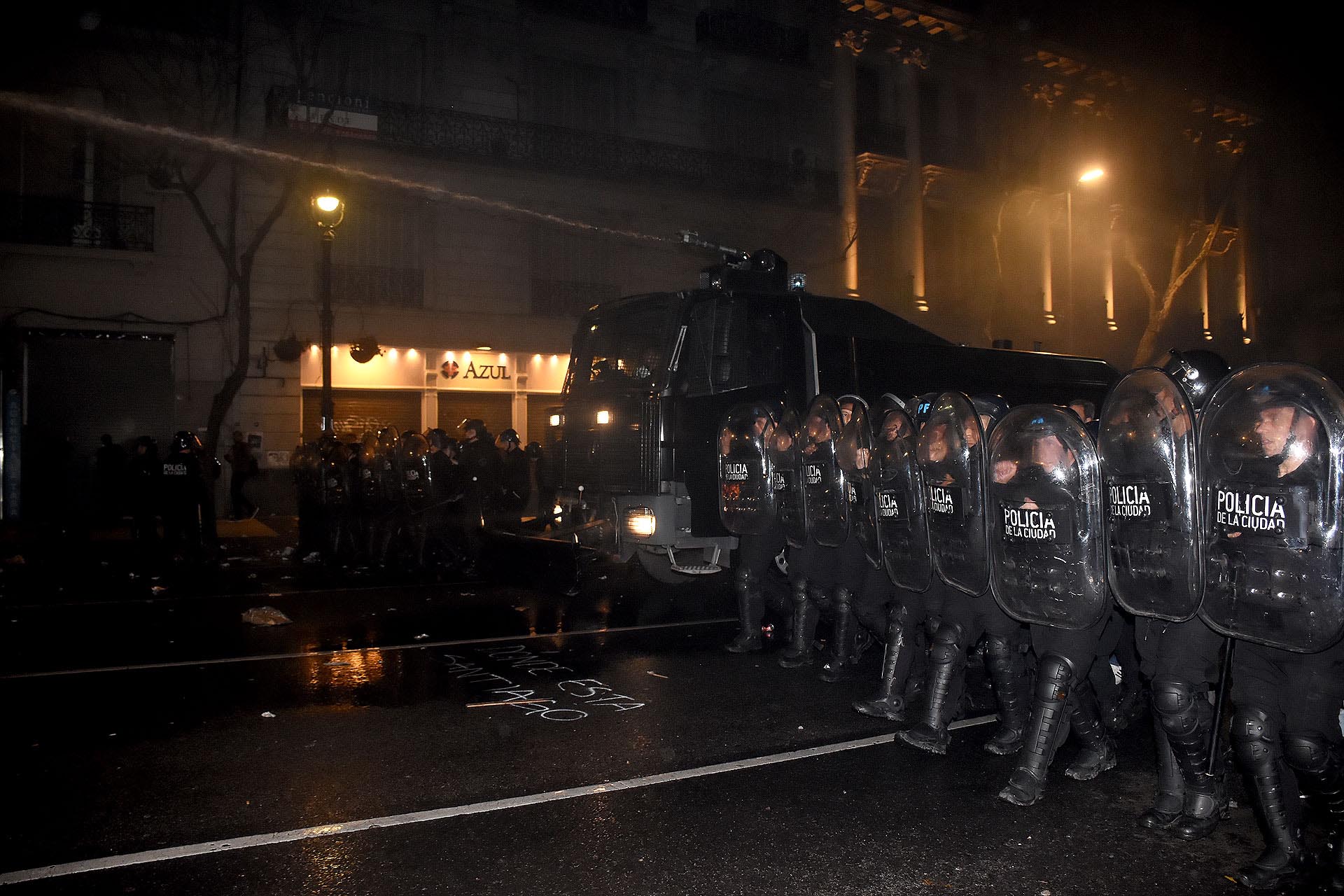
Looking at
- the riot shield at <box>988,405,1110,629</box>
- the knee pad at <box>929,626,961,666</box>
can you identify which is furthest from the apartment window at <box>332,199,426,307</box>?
the riot shield at <box>988,405,1110,629</box>

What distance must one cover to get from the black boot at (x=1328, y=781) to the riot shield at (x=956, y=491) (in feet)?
4.82

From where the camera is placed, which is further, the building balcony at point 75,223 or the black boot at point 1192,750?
the building balcony at point 75,223

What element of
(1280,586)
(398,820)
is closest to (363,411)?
(398,820)

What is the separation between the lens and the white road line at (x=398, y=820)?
3340mm

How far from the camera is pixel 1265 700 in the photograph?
3400 millimetres

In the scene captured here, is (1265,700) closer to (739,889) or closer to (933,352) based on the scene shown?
(739,889)

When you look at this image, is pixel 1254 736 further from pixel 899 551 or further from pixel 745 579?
pixel 745 579

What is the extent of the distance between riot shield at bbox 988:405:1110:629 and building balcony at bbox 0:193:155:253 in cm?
1794

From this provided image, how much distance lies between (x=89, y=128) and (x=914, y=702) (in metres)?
18.6

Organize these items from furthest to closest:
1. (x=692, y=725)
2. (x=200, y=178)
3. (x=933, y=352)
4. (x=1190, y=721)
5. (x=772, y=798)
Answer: (x=200, y=178) < (x=933, y=352) < (x=692, y=725) < (x=772, y=798) < (x=1190, y=721)

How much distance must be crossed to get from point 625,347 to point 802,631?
11.6 ft

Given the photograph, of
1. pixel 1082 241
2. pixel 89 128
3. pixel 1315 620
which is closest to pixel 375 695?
pixel 1315 620

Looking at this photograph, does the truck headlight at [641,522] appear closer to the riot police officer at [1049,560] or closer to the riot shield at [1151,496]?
the riot police officer at [1049,560]

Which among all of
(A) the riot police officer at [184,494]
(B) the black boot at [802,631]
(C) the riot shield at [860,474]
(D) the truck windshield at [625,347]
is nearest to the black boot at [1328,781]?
(C) the riot shield at [860,474]
